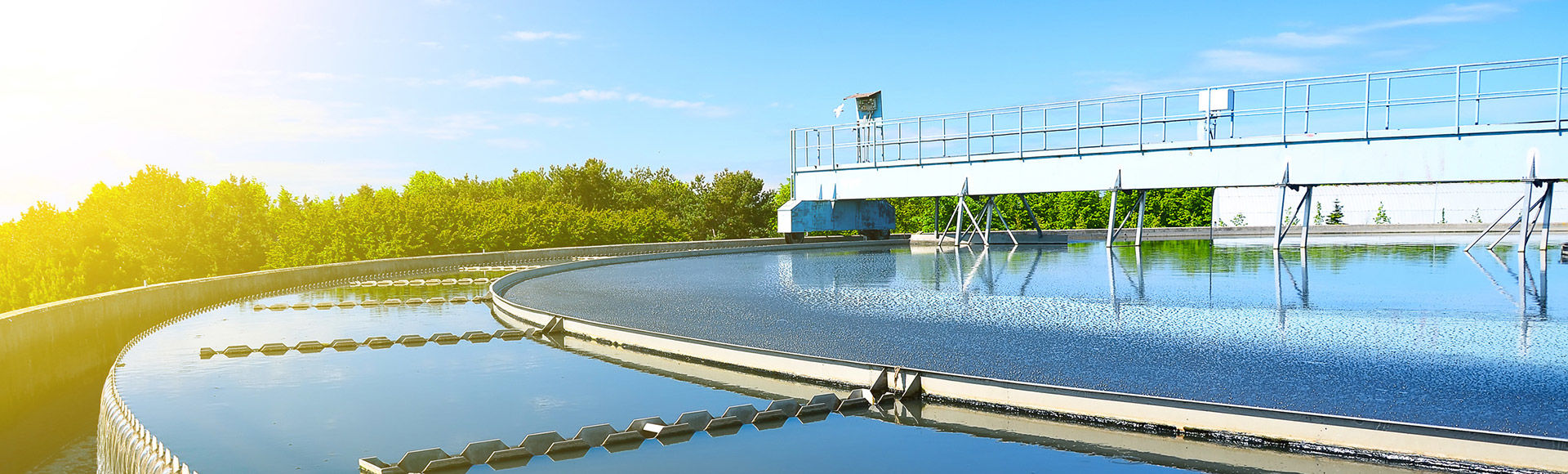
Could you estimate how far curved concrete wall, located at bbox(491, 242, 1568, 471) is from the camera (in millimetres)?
6703

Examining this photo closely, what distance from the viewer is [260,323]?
1653 centimetres

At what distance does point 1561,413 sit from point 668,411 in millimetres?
7440

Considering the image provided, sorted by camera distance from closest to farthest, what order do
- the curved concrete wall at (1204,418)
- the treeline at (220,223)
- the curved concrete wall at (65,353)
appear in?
the curved concrete wall at (1204,418) < the curved concrete wall at (65,353) < the treeline at (220,223)

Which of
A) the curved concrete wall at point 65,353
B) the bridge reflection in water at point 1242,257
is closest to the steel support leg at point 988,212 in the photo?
the bridge reflection in water at point 1242,257

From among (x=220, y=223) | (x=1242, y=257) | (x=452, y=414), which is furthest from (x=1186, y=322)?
(x=220, y=223)

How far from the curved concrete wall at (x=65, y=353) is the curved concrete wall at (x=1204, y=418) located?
742cm

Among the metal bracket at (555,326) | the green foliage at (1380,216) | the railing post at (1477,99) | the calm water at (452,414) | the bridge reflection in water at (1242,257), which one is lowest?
the calm water at (452,414)

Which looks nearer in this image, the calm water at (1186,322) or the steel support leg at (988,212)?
the calm water at (1186,322)

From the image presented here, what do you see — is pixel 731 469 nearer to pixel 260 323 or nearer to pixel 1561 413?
pixel 1561 413

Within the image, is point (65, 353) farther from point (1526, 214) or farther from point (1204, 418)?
point (1526, 214)

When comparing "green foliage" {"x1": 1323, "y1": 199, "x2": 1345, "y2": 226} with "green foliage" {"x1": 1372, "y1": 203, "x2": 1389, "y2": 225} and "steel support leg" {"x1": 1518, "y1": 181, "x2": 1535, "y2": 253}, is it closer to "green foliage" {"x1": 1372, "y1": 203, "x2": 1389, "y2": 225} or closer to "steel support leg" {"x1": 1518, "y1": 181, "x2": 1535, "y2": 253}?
"green foliage" {"x1": 1372, "y1": 203, "x2": 1389, "y2": 225}

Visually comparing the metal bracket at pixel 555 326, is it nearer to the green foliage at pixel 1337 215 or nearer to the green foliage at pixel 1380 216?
the green foliage at pixel 1337 215

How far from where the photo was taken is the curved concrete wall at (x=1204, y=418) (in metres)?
6.70

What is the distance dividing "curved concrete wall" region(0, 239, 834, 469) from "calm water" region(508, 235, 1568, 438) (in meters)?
6.41
